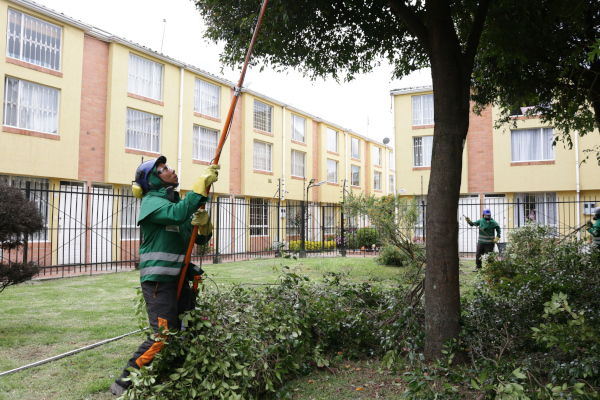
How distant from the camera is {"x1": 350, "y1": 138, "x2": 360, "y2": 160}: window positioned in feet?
109

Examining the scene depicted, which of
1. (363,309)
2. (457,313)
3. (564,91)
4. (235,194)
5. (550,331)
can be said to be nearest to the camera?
(550,331)

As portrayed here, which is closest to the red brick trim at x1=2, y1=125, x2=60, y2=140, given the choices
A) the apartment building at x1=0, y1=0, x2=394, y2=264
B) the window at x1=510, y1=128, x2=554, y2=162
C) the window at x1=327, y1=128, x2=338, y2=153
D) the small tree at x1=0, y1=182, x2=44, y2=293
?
the apartment building at x1=0, y1=0, x2=394, y2=264

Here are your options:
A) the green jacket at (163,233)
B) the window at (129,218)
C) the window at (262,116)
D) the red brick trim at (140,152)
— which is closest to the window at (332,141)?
the window at (262,116)

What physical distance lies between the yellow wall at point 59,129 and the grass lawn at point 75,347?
656 cm

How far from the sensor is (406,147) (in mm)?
22703

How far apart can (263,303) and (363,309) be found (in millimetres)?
1385

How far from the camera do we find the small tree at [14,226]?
215 inches

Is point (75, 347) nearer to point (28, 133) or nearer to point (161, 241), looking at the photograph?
point (161, 241)

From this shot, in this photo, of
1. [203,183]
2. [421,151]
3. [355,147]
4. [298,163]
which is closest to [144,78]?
[298,163]

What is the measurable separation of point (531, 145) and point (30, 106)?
817 inches

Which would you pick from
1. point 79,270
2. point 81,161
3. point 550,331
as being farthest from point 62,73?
point 550,331

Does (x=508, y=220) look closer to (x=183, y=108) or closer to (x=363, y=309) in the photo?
(x=183, y=108)

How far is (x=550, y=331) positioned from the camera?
323 cm

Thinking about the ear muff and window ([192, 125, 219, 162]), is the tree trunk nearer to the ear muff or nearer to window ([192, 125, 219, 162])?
the ear muff
